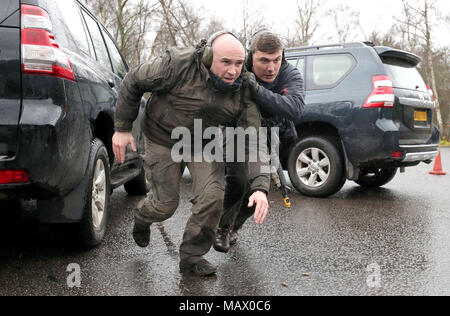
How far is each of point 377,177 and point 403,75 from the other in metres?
1.67

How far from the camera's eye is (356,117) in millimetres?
5445

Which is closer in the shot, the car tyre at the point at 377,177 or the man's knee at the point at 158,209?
the man's knee at the point at 158,209

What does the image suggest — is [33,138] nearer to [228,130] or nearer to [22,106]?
[22,106]

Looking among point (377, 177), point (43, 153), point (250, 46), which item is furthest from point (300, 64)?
point (43, 153)

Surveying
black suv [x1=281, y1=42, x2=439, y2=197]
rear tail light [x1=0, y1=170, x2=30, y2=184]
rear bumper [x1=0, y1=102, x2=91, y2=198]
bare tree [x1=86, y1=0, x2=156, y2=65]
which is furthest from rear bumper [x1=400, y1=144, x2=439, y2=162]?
bare tree [x1=86, y1=0, x2=156, y2=65]

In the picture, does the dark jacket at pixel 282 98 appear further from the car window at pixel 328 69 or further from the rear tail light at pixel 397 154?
the car window at pixel 328 69

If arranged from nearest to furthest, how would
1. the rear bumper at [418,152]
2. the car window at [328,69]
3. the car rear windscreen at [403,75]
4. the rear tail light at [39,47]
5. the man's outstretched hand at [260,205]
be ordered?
1. the man's outstretched hand at [260,205]
2. the rear tail light at [39,47]
3. the rear bumper at [418,152]
4. the car rear windscreen at [403,75]
5. the car window at [328,69]

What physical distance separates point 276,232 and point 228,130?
1.35 meters

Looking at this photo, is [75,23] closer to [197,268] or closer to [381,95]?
[197,268]

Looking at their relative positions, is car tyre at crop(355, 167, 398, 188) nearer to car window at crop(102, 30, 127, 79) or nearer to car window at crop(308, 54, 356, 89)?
car window at crop(308, 54, 356, 89)

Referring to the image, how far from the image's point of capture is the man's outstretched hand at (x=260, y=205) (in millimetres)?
2381

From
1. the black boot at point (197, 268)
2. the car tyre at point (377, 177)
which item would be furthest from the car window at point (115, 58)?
the car tyre at point (377, 177)

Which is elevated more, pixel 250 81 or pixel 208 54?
pixel 208 54

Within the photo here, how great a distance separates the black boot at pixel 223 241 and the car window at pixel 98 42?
71.6 inches
